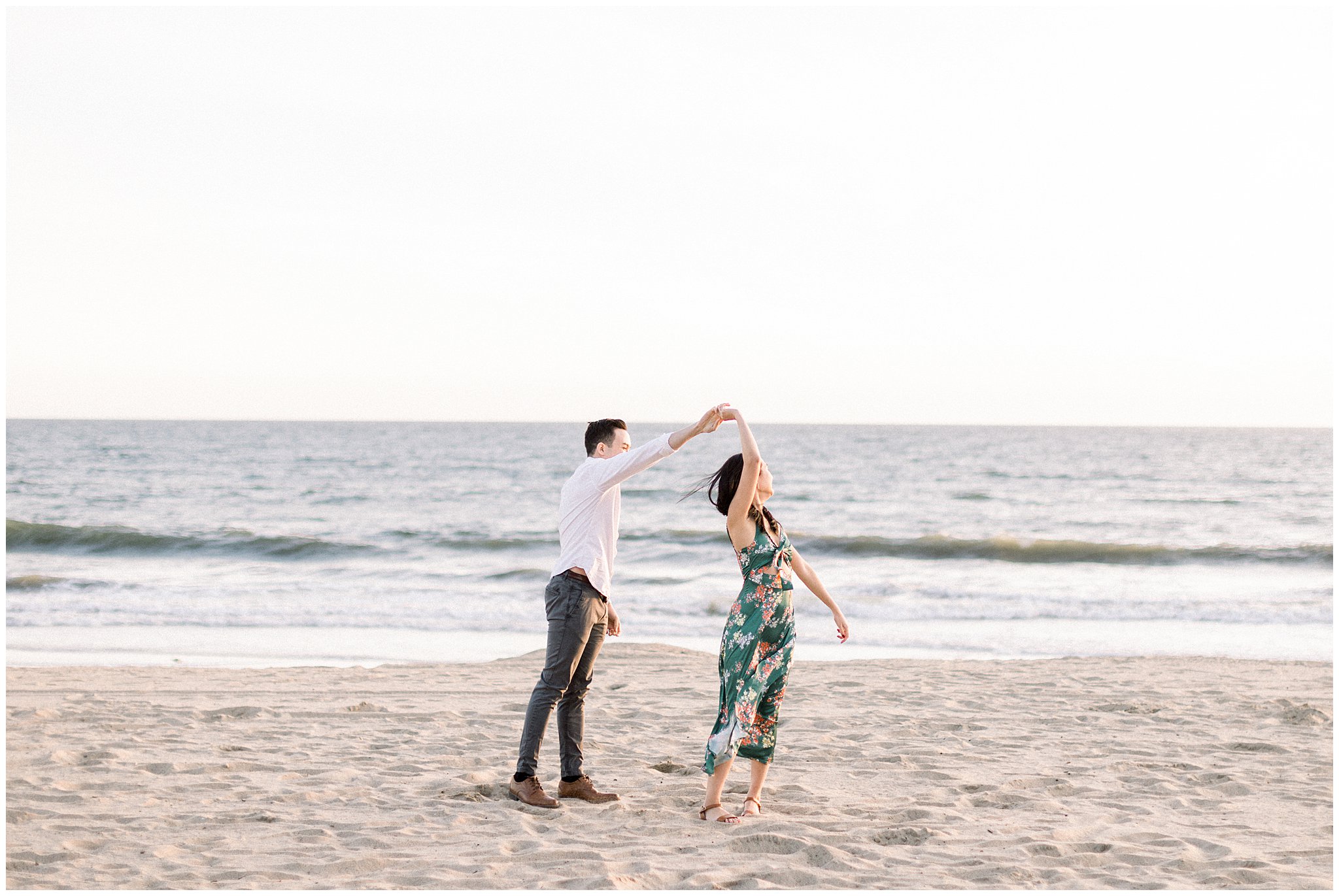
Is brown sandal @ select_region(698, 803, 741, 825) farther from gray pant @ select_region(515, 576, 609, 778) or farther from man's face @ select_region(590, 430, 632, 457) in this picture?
man's face @ select_region(590, 430, 632, 457)

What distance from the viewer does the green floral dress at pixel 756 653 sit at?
4539mm

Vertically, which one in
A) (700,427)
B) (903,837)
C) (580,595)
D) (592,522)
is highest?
(700,427)

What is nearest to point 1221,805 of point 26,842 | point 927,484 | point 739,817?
point 739,817

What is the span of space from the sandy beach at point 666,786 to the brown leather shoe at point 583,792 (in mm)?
98

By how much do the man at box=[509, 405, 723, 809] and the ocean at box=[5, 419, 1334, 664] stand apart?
5603mm

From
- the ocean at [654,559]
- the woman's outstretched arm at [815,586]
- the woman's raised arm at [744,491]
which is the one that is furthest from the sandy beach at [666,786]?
the ocean at [654,559]

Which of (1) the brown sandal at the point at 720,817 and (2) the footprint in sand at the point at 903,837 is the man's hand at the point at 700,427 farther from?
(2) the footprint in sand at the point at 903,837

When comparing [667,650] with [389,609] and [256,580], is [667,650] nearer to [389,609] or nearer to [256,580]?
[389,609]

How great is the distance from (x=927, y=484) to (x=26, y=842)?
111 ft

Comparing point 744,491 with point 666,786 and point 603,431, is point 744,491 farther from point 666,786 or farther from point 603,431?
point 666,786

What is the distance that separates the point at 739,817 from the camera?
15.1 ft

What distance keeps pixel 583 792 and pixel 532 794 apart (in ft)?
0.85

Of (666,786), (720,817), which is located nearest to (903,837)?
(720,817)

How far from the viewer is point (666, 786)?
17.2ft
